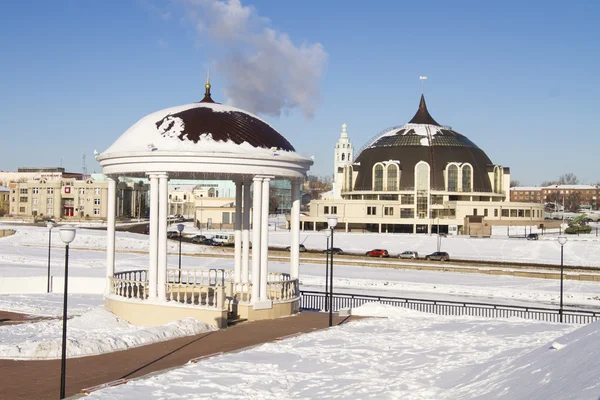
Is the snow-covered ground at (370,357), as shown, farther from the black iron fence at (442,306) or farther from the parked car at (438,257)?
the parked car at (438,257)

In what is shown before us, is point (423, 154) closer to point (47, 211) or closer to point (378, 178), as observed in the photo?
point (378, 178)

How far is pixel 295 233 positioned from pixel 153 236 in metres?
4.97

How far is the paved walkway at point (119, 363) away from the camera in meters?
12.7

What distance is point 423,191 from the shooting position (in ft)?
310

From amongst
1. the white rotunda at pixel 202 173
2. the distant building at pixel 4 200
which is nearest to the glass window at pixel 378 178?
the white rotunda at pixel 202 173

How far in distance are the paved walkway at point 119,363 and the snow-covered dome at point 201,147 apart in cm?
489

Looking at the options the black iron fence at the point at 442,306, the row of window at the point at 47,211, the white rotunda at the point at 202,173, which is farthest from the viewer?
the row of window at the point at 47,211

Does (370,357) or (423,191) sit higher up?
(423,191)

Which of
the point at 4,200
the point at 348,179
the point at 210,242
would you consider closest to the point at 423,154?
the point at 348,179

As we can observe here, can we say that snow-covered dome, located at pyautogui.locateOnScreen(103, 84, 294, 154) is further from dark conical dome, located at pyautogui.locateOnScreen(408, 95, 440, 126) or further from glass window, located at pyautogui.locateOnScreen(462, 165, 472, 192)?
dark conical dome, located at pyautogui.locateOnScreen(408, 95, 440, 126)

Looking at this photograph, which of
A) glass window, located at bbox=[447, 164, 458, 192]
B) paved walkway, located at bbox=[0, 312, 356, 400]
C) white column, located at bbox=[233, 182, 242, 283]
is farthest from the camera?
glass window, located at bbox=[447, 164, 458, 192]

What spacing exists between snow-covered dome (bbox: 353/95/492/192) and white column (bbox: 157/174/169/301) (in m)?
77.0

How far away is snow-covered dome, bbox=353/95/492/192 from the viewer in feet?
316

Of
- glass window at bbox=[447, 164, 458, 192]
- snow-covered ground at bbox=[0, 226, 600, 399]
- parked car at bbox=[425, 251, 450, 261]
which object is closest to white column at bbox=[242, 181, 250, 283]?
snow-covered ground at bbox=[0, 226, 600, 399]
